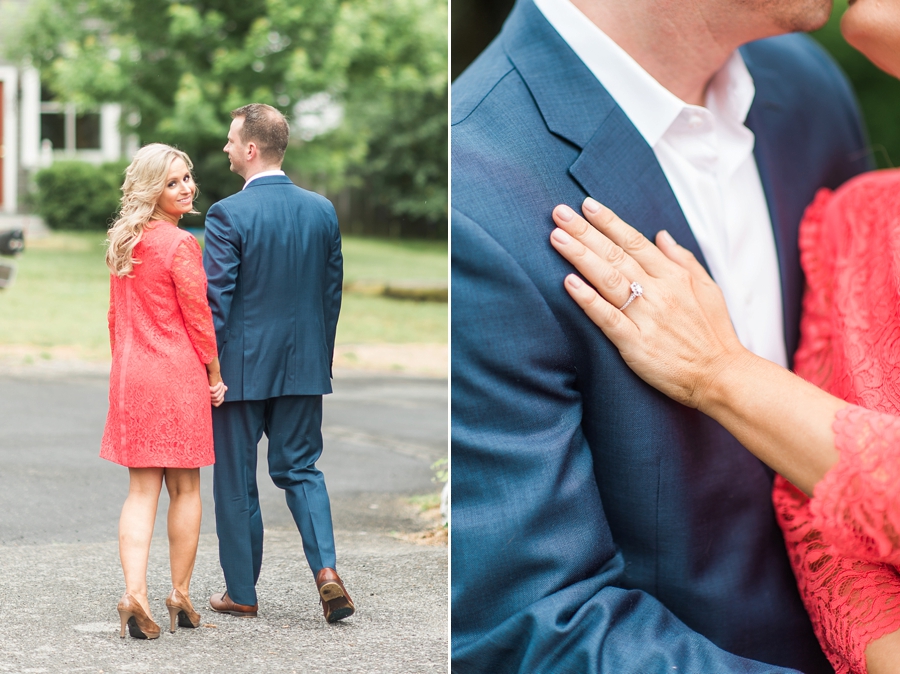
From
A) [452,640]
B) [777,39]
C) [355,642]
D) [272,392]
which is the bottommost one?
[355,642]

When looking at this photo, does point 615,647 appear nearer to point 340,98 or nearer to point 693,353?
point 693,353

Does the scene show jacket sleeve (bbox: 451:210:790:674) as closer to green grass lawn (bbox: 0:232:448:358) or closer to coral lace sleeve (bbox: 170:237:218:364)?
coral lace sleeve (bbox: 170:237:218:364)

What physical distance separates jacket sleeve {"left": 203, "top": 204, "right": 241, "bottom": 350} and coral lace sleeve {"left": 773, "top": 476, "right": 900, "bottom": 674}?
4.00 feet

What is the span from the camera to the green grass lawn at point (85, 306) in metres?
6.48

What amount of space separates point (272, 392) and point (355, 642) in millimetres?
588

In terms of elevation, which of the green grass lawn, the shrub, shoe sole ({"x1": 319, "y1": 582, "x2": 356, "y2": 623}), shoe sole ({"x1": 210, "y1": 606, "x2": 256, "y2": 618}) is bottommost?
the green grass lawn

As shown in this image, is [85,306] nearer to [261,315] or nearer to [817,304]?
[261,315]

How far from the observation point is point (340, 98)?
46.8 feet

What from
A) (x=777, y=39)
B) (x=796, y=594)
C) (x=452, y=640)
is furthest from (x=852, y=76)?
(x=452, y=640)

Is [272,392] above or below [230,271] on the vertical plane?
below

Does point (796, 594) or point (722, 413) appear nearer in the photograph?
point (722, 413)

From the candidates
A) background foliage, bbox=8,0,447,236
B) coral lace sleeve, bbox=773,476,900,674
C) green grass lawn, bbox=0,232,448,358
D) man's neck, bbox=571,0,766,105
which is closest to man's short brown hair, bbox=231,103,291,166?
man's neck, bbox=571,0,766,105

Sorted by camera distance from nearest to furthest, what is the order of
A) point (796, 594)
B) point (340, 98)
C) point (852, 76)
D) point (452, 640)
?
1. point (452, 640)
2. point (796, 594)
3. point (852, 76)
4. point (340, 98)

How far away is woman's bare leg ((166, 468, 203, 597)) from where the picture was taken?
7.23ft
